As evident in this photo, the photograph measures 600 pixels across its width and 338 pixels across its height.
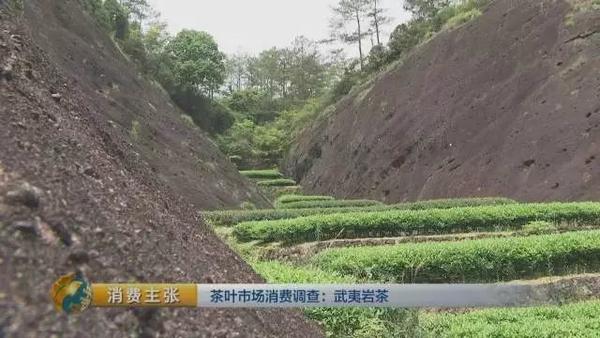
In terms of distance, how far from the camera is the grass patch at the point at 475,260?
9.44 m

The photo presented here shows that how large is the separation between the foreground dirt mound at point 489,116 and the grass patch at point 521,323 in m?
13.1

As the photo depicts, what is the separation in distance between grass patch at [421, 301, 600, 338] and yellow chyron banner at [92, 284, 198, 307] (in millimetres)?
3633

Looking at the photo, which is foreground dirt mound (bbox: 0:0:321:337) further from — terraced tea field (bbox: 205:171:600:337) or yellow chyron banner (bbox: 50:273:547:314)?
terraced tea field (bbox: 205:171:600:337)

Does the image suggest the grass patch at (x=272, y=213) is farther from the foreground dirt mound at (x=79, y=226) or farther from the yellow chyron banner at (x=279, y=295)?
the yellow chyron banner at (x=279, y=295)

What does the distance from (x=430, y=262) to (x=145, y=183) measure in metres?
5.71

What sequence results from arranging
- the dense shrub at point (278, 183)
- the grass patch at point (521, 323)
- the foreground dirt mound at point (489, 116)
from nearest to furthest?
the grass patch at point (521, 323)
the foreground dirt mound at point (489, 116)
the dense shrub at point (278, 183)

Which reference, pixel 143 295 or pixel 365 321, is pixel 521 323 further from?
pixel 143 295

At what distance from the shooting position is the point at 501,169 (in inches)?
926

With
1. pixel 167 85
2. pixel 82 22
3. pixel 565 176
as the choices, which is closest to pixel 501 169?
pixel 565 176

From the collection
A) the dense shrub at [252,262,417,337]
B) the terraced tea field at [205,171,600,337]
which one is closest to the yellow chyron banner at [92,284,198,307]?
the terraced tea field at [205,171,600,337]

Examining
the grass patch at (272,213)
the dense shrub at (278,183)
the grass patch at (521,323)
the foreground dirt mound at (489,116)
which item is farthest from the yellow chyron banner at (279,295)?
the dense shrub at (278,183)

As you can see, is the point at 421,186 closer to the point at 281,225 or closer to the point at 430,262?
the point at 281,225

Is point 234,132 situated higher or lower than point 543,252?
higher

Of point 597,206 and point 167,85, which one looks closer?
point 597,206
